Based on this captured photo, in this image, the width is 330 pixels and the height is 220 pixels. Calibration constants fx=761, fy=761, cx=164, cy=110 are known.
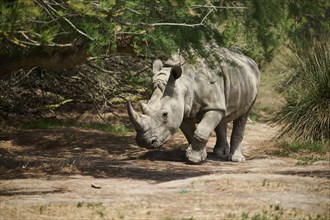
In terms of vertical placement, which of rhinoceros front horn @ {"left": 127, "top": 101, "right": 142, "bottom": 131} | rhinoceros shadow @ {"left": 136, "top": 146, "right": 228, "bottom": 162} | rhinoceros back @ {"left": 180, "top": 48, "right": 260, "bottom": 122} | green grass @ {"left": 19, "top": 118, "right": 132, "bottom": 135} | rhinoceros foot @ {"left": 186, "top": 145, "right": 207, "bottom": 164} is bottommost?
green grass @ {"left": 19, "top": 118, "right": 132, "bottom": 135}

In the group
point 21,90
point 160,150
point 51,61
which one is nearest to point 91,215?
point 51,61

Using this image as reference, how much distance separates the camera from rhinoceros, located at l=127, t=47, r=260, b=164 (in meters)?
10.2

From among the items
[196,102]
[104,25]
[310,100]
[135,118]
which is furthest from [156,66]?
[310,100]

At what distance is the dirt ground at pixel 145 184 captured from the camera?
22.9 feet

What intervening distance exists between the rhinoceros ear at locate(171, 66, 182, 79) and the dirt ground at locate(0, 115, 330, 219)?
1261mm

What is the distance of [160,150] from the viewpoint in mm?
11945

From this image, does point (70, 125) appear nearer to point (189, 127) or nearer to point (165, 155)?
point (165, 155)

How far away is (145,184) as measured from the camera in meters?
8.78

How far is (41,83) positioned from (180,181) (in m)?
6.38

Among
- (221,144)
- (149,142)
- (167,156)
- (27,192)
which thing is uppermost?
(149,142)

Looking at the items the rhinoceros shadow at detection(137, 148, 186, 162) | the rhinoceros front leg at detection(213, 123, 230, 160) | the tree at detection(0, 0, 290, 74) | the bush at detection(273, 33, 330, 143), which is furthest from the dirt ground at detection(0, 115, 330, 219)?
the tree at detection(0, 0, 290, 74)

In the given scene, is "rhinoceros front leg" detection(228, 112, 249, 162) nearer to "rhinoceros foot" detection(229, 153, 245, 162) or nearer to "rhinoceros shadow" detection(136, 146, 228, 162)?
"rhinoceros foot" detection(229, 153, 245, 162)

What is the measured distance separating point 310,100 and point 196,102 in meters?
3.33

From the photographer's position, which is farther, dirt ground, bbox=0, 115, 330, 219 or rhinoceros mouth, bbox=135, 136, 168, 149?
rhinoceros mouth, bbox=135, 136, 168, 149
